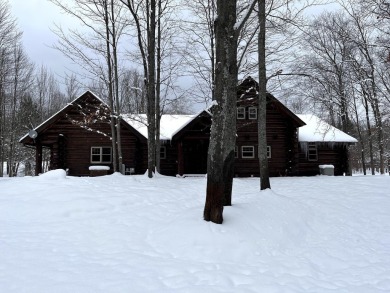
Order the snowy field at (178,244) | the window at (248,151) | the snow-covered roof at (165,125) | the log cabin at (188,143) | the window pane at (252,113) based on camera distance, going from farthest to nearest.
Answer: the window pane at (252,113)
the window at (248,151)
the snow-covered roof at (165,125)
the log cabin at (188,143)
the snowy field at (178,244)

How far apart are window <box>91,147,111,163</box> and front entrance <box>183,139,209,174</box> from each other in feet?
19.0

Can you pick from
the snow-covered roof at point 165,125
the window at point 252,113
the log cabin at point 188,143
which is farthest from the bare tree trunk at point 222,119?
the window at point 252,113

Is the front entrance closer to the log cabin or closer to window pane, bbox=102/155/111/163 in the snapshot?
the log cabin

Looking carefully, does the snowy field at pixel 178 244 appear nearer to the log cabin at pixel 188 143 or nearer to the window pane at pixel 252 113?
the log cabin at pixel 188 143

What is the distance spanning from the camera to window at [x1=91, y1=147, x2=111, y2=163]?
75.0 feet

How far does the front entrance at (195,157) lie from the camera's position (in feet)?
80.8

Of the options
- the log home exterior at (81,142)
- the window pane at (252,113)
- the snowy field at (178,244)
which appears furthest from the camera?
the window pane at (252,113)

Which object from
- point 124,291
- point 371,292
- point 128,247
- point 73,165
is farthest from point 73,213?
point 73,165

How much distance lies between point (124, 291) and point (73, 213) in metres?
4.20

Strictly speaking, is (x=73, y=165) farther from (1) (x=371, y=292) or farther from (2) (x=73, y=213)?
(1) (x=371, y=292)

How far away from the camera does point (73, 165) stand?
74.4ft

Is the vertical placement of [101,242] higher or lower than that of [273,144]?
lower

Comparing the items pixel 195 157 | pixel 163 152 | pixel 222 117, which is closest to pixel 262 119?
pixel 222 117

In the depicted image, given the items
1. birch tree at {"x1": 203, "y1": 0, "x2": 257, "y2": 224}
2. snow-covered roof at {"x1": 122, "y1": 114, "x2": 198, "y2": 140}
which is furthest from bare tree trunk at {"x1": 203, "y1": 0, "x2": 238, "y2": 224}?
snow-covered roof at {"x1": 122, "y1": 114, "x2": 198, "y2": 140}
